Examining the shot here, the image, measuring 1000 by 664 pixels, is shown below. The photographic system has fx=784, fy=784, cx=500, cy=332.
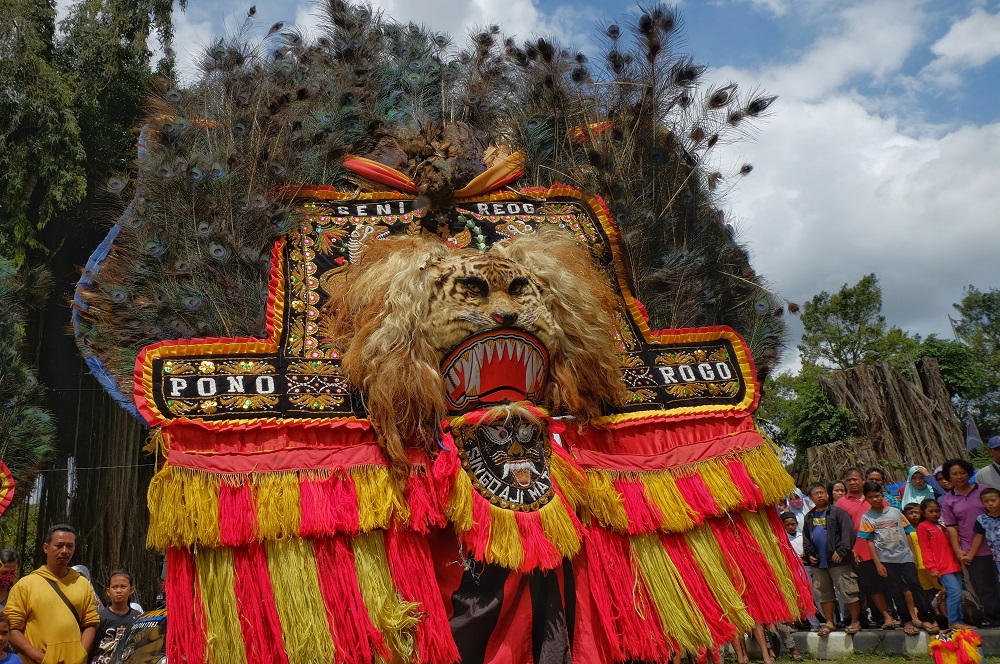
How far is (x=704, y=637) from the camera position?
11.7 feet

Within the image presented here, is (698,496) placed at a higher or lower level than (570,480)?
lower

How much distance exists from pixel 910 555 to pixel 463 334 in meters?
4.12

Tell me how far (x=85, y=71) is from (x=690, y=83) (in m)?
7.43

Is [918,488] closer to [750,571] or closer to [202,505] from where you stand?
[750,571]

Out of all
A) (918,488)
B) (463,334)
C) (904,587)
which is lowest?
(904,587)

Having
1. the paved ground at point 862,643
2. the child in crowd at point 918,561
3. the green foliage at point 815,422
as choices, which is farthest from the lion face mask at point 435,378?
the green foliage at point 815,422

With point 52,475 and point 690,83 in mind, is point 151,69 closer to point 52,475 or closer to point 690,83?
point 52,475

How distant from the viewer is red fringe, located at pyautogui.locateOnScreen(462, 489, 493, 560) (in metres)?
3.30

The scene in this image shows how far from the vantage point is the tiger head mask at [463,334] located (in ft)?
11.5

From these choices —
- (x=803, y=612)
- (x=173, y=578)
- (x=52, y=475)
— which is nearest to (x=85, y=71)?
(x=52, y=475)

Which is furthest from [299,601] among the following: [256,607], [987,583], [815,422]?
[815,422]

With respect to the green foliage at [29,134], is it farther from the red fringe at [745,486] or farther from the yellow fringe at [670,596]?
the red fringe at [745,486]

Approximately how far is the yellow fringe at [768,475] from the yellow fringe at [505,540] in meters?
1.36

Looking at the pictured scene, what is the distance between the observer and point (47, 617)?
3.94 m
